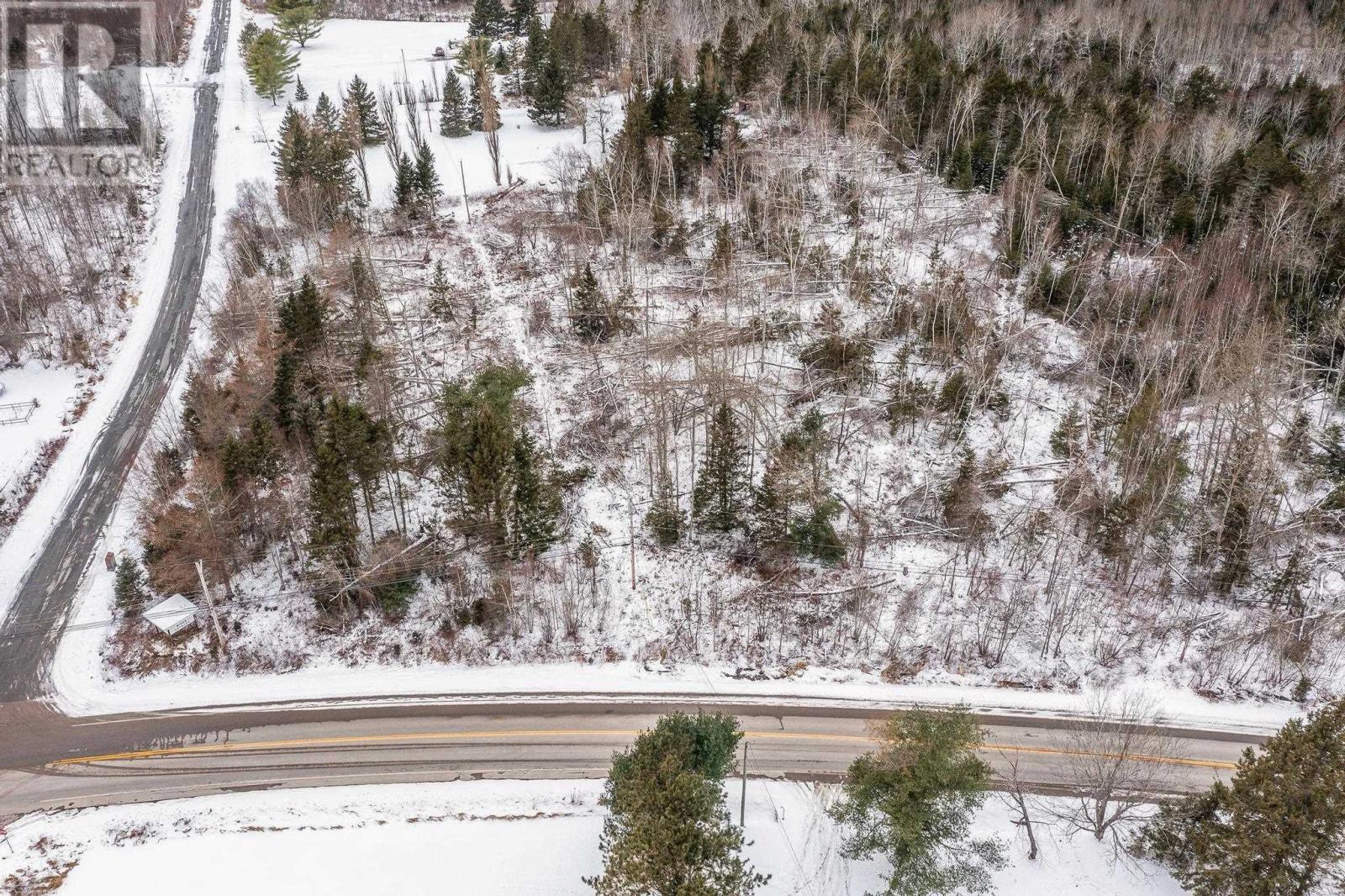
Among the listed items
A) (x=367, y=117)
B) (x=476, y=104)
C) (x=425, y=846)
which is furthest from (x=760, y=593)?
(x=476, y=104)

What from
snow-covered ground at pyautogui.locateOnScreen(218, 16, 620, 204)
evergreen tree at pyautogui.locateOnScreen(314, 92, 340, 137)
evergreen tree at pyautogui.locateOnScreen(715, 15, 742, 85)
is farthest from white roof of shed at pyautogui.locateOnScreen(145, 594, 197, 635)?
evergreen tree at pyautogui.locateOnScreen(715, 15, 742, 85)

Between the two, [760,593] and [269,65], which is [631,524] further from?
[269,65]

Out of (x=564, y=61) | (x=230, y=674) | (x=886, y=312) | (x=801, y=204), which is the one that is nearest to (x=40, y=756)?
(x=230, y=674)

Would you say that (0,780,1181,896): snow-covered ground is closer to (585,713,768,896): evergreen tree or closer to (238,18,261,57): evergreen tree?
(585,713,768,896): evergreen tree

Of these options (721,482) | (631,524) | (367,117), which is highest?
(367,117)

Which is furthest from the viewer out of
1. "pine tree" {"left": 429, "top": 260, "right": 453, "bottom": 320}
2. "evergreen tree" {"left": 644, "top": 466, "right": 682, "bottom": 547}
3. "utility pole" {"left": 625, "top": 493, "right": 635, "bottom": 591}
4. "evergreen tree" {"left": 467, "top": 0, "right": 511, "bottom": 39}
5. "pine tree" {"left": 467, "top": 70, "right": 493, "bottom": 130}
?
"evergreen tree" {"left": 467, "top": 0, "right": 511, "bottom": 39}

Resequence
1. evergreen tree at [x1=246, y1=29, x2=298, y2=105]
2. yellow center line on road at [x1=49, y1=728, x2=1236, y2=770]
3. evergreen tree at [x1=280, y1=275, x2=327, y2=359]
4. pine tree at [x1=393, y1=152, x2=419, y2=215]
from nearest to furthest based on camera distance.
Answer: yellow center line on road at [x1=49, y1=728, x2=1236, y2=770]
evergreen tree at [x1=280, y1=275, x2=327, y2=359]
pine tree at [x1=393, y1=152, x2=419, y2=215]
evergreen tree at [x1=246, y1=29, x2=298, y2=105]

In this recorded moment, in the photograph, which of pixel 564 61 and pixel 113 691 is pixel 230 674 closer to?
pixel 113 691
